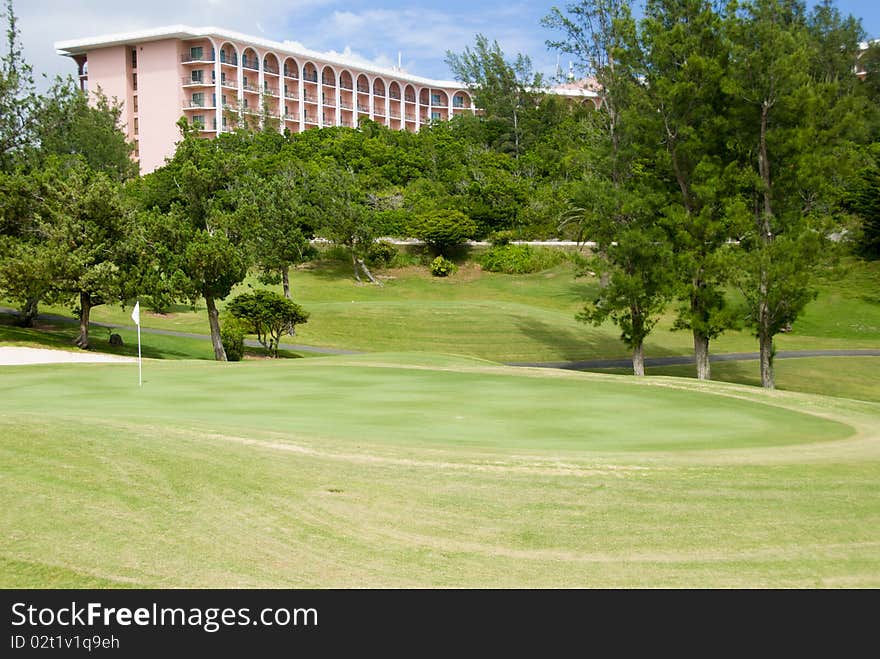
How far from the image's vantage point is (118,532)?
342 inches

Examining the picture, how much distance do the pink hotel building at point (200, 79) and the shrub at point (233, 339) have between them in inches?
2478

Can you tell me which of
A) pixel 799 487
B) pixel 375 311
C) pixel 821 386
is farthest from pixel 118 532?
pixel 375 311

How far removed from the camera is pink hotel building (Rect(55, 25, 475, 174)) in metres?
107

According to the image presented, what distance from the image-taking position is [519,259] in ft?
240

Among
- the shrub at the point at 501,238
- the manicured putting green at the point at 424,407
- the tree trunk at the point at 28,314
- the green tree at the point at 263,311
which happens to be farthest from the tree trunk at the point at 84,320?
the shrub at the point at 501,238

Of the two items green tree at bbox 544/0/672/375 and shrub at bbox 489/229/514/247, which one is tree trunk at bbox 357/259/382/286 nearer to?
shrub at bbox 489/229/514/247

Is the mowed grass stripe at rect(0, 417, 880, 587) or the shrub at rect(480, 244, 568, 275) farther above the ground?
the shrub at rect(480, 244, 568, 275)

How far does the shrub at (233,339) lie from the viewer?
1693 inches

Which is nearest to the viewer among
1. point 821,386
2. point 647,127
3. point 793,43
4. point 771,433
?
point 771,433

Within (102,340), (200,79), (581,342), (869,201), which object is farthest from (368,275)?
(200,79)

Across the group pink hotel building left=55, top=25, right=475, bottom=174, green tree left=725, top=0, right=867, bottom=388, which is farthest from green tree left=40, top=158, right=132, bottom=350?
pink hotel building left=55, top=25, right=475, bottom=174

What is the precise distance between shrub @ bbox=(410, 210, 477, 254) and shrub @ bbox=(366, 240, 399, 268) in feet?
7.81
